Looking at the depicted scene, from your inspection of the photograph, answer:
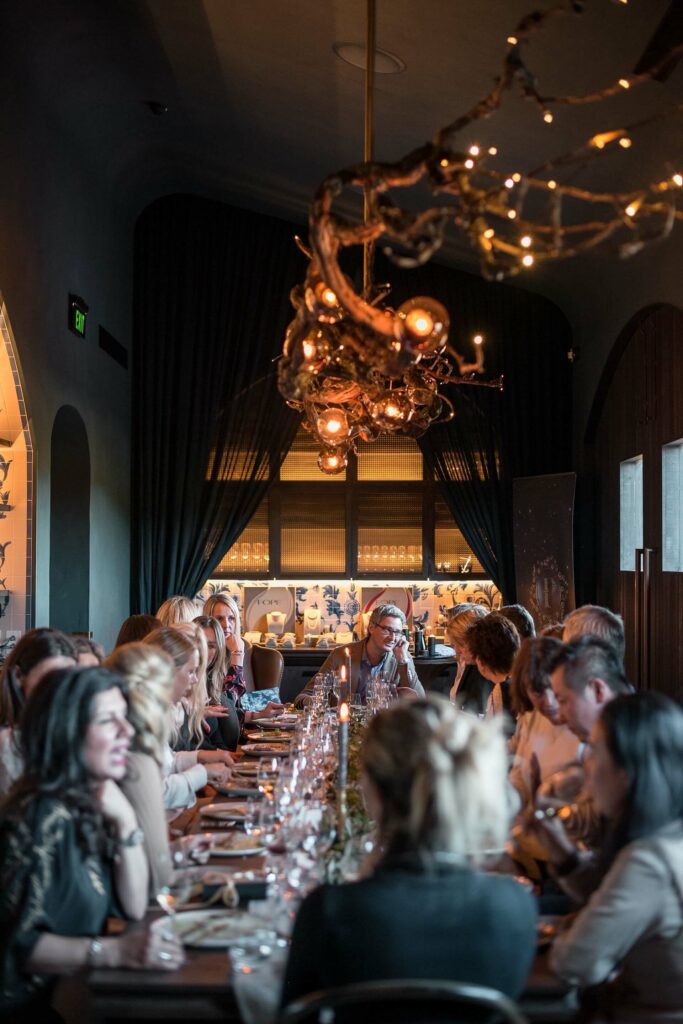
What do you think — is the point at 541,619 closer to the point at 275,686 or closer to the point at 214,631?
the point at 275,686

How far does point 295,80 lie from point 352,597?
486cm

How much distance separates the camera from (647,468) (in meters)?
7.03

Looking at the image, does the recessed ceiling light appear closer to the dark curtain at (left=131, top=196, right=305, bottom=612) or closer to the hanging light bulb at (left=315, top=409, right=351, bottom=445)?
the hanging light bulb at (left=315, top=409, right=351, bottom=445)

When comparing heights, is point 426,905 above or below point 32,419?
below

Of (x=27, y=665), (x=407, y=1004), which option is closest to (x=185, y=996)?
(x=407, y=1004)

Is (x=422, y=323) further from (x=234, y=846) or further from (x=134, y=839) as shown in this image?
(x=134, y=839)

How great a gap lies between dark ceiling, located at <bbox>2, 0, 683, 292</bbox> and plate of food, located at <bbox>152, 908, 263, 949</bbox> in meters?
4.04

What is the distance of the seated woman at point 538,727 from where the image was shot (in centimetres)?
349

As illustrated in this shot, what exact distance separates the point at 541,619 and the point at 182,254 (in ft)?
15.4

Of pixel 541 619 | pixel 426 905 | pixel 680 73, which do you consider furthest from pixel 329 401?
pixel 541 619

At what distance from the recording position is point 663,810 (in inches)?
85.0

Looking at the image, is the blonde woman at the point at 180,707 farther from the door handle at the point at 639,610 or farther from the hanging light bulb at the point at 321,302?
the door handle at the point at 639,610

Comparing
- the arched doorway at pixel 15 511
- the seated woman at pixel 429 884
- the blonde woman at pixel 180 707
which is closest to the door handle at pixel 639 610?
the blonde woman at pixel 180 707

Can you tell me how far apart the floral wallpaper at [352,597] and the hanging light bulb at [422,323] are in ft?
21.2
